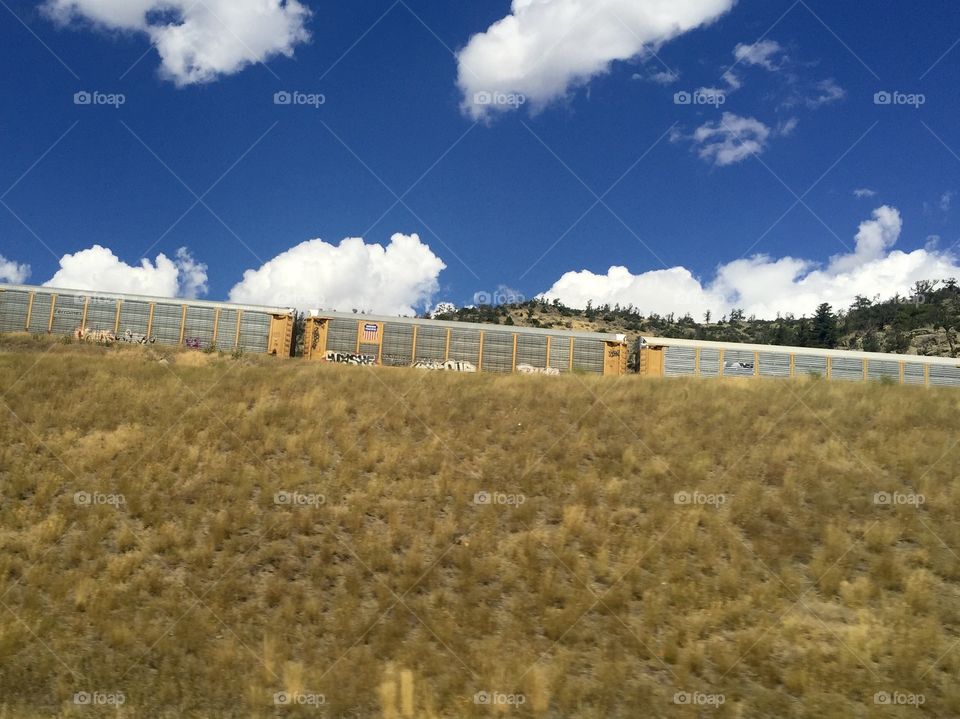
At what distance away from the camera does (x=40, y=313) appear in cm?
3422

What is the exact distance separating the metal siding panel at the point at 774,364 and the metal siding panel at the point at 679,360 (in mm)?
3895

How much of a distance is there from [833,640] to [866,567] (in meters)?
2.43

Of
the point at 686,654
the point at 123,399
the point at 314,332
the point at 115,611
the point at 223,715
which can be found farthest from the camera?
the point at 314,332

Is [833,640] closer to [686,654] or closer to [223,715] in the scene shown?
[686,654]

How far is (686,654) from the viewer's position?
926 centimetres

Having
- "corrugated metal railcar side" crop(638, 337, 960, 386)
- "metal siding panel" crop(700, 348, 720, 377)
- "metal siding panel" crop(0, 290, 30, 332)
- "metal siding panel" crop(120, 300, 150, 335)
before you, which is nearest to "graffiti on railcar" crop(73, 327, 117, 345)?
"metal siding panel" crop(120, 300, 150, 335)

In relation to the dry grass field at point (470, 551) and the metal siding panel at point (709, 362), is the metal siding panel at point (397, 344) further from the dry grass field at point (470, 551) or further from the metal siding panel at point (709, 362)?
the metal siding panel at point (709, 362)

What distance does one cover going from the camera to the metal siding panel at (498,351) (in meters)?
33.0

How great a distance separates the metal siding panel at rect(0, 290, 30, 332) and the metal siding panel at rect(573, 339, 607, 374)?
3223 centimetres

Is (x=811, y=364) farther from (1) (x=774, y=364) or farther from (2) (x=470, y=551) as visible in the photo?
(2) (x=470, y=551)

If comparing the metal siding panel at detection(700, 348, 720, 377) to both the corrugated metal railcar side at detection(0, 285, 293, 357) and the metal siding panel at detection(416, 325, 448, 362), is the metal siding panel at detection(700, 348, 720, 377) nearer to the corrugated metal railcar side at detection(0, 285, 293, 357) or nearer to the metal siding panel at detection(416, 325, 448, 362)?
the metal siding panel at detection(416, 325, 448, 362)

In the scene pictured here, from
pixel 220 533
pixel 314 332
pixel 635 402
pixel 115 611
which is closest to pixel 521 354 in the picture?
pixel 314 332

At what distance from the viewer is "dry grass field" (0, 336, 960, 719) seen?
867 centimetres

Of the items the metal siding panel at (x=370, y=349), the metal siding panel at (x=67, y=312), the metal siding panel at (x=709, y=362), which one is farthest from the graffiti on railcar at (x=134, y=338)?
the metal siding panel at (x=709, y=362)
